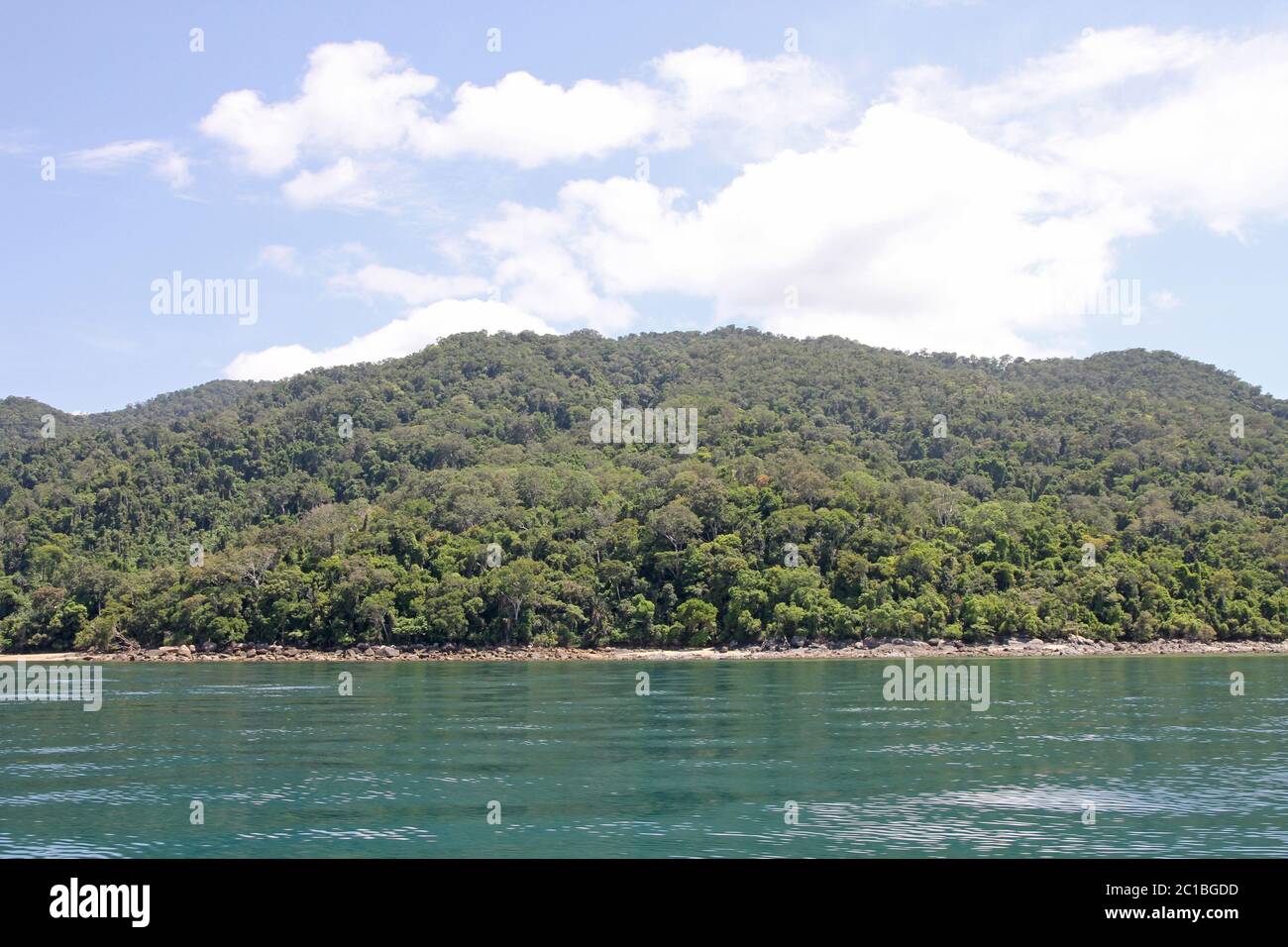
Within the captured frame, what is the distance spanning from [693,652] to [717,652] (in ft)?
7.28

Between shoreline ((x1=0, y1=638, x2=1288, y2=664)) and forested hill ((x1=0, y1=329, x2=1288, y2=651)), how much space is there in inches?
49.6

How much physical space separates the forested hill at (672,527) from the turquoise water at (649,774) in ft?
140

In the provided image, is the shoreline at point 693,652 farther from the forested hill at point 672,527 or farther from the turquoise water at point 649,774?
the turquoise water at point 649,774

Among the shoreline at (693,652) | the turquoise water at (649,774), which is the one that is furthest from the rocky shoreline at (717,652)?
the turquoise water at (649,774)

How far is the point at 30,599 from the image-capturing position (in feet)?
351

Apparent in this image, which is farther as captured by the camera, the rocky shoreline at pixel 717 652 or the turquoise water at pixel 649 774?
the rocky shoreline at pixel 717 652

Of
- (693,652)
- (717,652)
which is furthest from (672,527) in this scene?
(717,652)

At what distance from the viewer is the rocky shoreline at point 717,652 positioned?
315 ft

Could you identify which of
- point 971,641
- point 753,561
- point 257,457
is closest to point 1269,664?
point 971,641

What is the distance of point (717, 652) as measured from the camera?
97812mm

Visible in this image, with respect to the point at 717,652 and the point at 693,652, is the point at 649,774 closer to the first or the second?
the point at 717,652

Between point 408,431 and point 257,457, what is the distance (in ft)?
74.9
